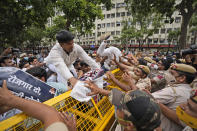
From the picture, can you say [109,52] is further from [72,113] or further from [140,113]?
[140,113]

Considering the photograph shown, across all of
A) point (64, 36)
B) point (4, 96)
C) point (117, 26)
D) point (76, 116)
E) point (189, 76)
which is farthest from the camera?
point (117, 26)

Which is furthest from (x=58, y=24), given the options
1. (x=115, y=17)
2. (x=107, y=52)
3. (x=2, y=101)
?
(x=115, y=17)

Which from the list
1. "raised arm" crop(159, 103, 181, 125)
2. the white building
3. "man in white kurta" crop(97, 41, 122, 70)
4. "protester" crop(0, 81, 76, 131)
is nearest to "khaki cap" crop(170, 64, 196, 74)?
"raised arm" crop(159, 103, 181, 125)

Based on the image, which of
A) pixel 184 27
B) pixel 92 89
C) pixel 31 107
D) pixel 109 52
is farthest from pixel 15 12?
pixel 184 27

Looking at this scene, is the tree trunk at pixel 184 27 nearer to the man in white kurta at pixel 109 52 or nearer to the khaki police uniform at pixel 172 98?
the man in white kurta at pixel 109 52

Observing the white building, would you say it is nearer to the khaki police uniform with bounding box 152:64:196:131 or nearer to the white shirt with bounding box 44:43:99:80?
the white shirt with bounding box 44:43:99:80

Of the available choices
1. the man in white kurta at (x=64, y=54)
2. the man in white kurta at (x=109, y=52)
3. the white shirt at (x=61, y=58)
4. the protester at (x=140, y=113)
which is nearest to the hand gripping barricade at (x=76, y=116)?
the man in white kurta at (x=64, y=54)

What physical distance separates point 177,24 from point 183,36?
33936mm

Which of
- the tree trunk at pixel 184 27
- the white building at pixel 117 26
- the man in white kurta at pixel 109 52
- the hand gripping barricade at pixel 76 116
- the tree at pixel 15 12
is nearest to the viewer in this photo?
the hand gripping barricade at pixel 76 116

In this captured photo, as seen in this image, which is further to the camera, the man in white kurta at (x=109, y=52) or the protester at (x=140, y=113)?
the man in white kurta at (x=109, y=52)

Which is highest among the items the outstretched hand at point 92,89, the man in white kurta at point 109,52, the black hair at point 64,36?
the black hair at point 64,36

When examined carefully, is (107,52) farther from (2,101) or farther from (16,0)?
(16,0)

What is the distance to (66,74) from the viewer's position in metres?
1.77

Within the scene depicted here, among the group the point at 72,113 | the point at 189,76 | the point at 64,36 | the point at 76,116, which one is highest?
the point at 64,36
